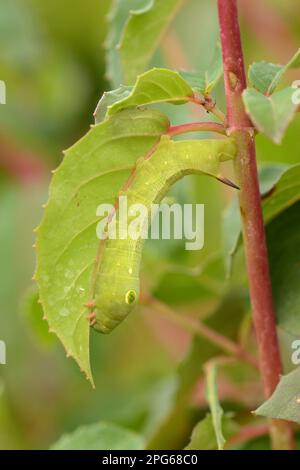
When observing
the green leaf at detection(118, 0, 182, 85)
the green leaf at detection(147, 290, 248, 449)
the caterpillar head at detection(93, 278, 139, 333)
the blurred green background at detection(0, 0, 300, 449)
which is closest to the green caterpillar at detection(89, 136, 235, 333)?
the caterpillar head at detection(93, 278, 139, 333)

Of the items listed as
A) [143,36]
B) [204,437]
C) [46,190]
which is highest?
[46,190]

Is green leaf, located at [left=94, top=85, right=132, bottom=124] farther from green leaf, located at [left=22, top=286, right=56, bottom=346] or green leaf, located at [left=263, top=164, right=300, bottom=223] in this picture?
green leaf, located at [left=22, top=286, right=56, bottom=346]

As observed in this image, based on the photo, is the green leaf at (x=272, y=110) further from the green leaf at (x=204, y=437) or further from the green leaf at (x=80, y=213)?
the green leaf at (x=204, y=437)

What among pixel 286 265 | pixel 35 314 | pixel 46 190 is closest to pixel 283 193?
pixel 286 265

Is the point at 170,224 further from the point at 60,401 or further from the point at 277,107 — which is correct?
the point at 60,401

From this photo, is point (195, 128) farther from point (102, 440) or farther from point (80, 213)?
point (102, 440)

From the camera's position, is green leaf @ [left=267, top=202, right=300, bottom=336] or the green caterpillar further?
green leaf @ [left=267, top=202, right=300, bottom=336]
